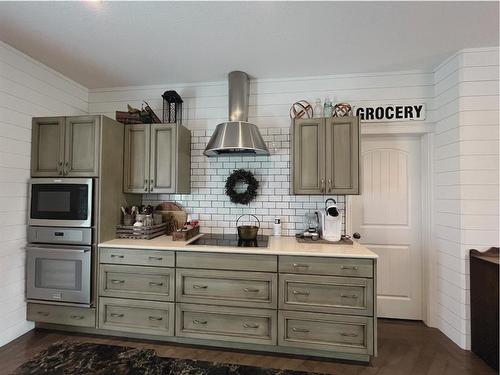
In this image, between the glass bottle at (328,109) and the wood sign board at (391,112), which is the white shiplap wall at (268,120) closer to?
the wood sign board at (391,112)

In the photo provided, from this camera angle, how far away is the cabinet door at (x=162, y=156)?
2.97 metres

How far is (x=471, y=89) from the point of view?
256 cm

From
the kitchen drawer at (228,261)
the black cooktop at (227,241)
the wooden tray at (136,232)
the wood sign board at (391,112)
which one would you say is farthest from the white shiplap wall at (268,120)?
the kitchen drawer at (228,261)

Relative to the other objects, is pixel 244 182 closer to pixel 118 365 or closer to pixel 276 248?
pixel 276 248

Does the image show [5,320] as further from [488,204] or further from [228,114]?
[488,204]

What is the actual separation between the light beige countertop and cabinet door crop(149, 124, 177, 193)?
2.02ft

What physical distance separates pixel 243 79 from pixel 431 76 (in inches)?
78.6

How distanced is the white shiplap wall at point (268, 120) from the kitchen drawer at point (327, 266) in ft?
2.54

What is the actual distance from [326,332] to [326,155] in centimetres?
158

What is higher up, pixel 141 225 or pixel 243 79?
pixel 243 79

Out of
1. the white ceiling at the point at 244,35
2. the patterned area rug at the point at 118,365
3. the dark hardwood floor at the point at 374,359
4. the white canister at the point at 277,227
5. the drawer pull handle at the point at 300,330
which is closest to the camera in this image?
the patterned area rug at the point at 118,365

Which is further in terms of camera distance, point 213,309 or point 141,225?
point 141,225

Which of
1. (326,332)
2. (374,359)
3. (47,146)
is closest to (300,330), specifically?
(326,332)

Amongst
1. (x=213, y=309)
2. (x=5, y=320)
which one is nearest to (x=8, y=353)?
(x=5, y=320)
